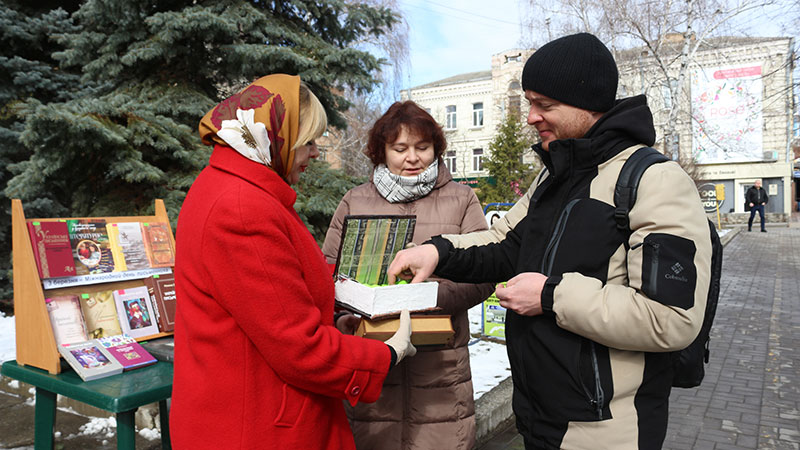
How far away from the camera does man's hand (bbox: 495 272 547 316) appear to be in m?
1.51

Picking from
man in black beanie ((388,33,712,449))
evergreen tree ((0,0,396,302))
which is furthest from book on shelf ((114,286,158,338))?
evergreen tree ((0,0,396,302))

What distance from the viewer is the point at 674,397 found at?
15.6ft

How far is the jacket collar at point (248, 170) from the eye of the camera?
1481 mm

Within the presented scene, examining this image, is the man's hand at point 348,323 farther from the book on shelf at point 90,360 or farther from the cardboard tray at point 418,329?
the book on shelf at point 90,360

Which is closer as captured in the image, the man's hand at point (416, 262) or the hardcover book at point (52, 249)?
the man's hand at point (416, 262)

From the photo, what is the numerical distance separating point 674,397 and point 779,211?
33.0 m

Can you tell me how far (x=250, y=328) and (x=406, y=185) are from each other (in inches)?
52.1

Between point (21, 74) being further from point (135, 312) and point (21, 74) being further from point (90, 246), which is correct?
point (135, 312)

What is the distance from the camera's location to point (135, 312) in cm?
261

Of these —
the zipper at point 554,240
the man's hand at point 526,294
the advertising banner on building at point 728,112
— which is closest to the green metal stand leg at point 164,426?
the man's hand at point 526,294

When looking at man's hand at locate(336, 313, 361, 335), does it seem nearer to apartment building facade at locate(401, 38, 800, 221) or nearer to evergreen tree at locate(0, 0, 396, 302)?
evergreen tree at locate(0, 0, 396, 302)

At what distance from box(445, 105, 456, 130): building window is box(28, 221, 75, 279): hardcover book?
115 ft

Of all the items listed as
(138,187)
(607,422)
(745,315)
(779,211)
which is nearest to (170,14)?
(138,187)

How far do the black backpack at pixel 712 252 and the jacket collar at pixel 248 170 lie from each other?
1.00 meters
